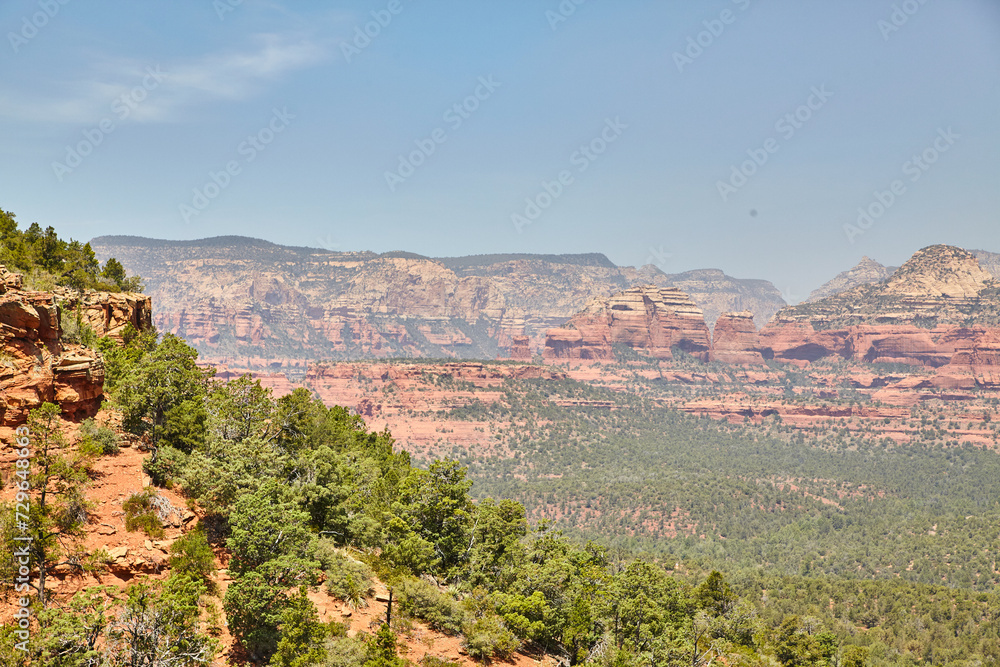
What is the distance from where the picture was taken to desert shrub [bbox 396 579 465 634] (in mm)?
30984

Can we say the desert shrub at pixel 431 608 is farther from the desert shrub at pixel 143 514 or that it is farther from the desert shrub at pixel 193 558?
the desert shrub at pixel 143 514

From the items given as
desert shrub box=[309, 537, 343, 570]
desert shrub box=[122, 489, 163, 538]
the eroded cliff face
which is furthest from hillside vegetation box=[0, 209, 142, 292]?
→ desert shrub box=[309, 537, 343, 570]

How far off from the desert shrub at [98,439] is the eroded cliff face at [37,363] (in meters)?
0.87

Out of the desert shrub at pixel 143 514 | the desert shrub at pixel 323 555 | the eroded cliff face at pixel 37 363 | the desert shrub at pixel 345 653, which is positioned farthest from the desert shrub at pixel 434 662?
the eroded cliff face at pixel 37 363

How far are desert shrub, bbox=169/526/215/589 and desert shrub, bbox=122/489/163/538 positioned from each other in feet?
3.41

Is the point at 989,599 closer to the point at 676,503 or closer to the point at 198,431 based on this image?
the point at 676,503

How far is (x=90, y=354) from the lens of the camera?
99.2 feet

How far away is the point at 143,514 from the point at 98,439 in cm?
493

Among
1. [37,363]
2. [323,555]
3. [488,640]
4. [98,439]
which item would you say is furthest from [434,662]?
[37,363]

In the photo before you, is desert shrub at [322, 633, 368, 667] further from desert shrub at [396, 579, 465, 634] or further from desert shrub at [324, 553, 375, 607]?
desert shrub at [396, 579, 465, 634]

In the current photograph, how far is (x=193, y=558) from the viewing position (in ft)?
86.0

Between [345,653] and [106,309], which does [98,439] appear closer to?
[345,653]

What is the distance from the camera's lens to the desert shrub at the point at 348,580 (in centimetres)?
2989

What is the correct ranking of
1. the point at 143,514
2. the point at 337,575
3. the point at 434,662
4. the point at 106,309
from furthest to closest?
the point at 106,309 → the point at 337,575 → the point at 434,662 → the point at 143,514
